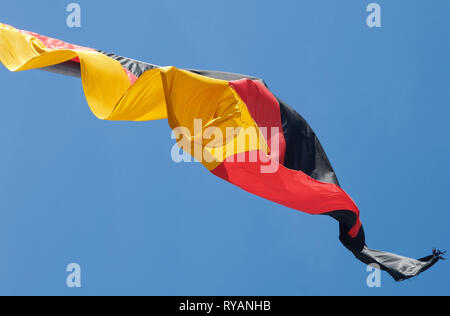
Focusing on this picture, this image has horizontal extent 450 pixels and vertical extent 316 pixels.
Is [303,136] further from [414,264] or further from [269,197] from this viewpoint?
[414,264]

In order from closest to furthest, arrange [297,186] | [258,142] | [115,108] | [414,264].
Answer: [115,108] → [258,142] → [297,186] → [414,264]

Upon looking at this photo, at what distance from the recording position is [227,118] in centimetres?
833

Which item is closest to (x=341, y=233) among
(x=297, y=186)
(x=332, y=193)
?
(x=332, y=193)

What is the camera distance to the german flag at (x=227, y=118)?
7820 millimetres

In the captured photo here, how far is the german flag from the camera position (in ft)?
25.7

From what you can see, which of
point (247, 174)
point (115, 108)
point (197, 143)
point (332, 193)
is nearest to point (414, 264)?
point (332, 193)

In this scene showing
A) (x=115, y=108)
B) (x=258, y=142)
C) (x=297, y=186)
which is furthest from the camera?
(x=297, y=186)

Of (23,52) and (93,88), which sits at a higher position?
(23,52)

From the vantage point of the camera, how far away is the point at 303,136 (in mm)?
10477

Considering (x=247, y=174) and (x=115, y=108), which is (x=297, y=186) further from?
(x=115, y=108)

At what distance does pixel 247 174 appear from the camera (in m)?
8.45

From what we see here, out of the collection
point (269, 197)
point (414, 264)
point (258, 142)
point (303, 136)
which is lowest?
point (414, 264)

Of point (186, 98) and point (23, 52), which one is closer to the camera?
point (186, 98)

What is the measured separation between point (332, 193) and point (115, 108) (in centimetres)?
386
